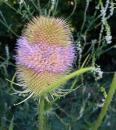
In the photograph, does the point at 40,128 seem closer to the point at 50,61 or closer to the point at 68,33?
the point at 50,61

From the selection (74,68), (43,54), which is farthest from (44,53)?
(74,68)

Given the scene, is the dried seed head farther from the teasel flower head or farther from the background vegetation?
the background vegetation

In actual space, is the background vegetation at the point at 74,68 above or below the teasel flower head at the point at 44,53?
below

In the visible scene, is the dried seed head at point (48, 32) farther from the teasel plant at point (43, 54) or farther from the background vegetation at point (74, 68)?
the background vegetation at point (74, 68)

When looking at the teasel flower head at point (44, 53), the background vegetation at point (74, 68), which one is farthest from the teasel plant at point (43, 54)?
the background vegetation at point (74, 68)

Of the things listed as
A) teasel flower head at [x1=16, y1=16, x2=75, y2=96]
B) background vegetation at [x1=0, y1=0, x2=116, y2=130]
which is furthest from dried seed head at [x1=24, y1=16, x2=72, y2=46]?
background vegetation at [x1=0, y1=0, x2=116, y2=130]

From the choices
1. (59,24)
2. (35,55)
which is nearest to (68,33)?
(59,24)
